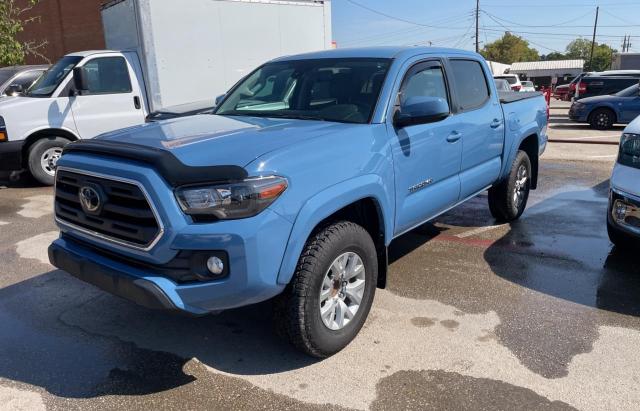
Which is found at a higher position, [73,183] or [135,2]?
[135,2]

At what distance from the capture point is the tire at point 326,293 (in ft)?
9.59

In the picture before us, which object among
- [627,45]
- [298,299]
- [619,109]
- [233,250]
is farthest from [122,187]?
[627,45]

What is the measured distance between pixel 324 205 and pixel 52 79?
7060 millimetres

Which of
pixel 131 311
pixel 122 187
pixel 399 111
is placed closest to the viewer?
pixel 122 187

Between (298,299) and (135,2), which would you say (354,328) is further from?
(135,2)

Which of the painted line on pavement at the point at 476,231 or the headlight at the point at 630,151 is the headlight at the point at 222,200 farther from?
the painted line on pavement at the point at 476,231

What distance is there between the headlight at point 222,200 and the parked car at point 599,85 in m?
18.5

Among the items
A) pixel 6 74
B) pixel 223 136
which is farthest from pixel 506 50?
pixel 223 136

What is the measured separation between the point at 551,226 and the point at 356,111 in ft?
11.1

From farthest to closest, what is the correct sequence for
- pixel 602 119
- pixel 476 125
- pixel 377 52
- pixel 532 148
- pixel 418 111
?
pixel 602 119
pixel 532 148
pixel 476 125
pixel 377 52
pixel 418 111

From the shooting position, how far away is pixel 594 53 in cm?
11750

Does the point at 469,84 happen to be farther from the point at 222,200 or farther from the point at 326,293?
the point at 222,200

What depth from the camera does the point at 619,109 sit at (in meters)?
15.2

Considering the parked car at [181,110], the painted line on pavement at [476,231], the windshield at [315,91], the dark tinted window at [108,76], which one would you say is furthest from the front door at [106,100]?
the painted line on pavement at [476,231]
